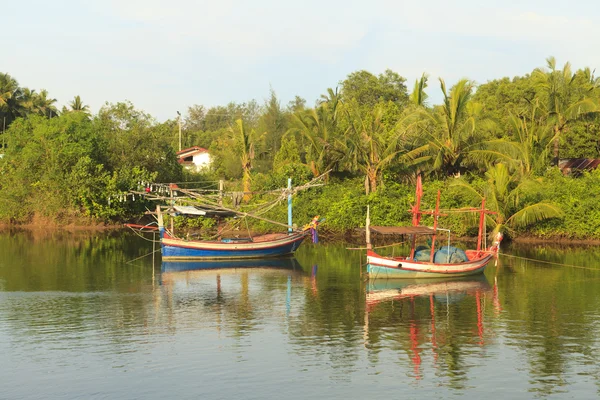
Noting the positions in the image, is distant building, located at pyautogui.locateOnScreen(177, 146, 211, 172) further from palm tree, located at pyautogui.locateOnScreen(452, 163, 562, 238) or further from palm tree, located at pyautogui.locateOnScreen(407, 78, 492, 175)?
palm tree, located at pyautogui.locateOnScreen(452, 163, 562, 238)

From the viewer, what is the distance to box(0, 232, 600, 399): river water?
18500 mm

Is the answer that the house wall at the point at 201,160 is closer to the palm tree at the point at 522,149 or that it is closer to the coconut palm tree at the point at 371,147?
the coconut palm tree at the point at 371,147

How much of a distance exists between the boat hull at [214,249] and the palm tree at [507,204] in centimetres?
1455

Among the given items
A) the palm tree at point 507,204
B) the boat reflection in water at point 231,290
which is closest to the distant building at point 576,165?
the palm tree at point 507,204

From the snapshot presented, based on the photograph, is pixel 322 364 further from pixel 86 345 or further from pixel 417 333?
pixel 86 345

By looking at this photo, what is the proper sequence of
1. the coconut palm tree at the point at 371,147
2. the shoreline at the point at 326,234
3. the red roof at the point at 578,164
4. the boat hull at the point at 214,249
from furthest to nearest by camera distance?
the red roof at the point at 578,164
the coconut palm tree at the point at 371,147
the shoreline at the point at 326,234
the boat hull at the point at 214,249

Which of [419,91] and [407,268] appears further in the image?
[419,91]

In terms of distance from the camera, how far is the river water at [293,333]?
18.5m

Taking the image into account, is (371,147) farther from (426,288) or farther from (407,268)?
(426,288)

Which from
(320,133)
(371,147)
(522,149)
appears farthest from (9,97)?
(522,149)

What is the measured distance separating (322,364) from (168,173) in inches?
1956

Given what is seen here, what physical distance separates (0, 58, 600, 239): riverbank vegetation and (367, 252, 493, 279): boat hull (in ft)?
49.1

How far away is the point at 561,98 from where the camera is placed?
53281 millimetres

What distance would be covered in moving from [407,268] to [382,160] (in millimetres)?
21281
